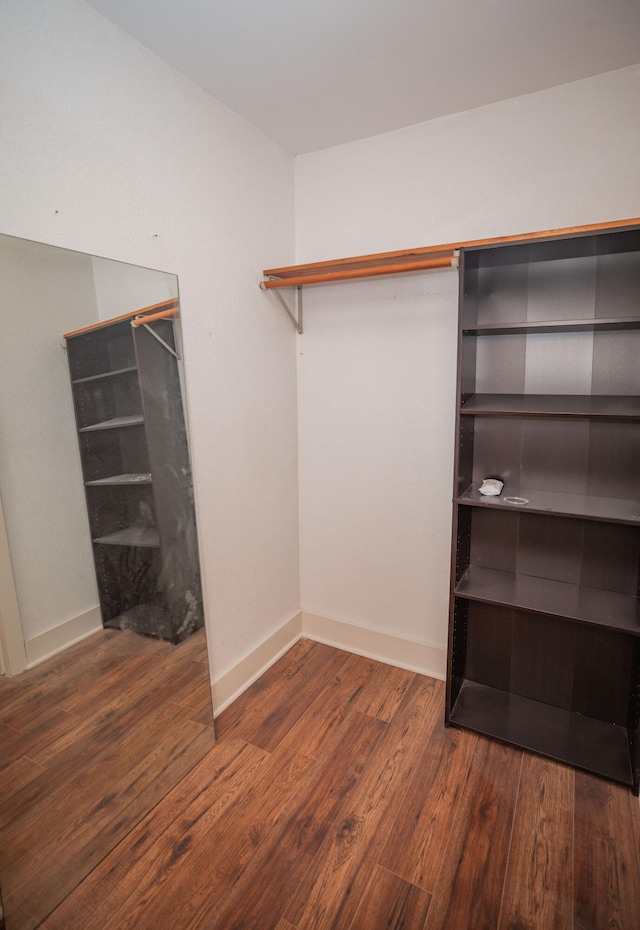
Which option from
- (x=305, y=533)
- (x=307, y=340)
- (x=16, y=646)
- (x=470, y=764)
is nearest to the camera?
(x=16, y=646)

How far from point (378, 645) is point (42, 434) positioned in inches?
74.4

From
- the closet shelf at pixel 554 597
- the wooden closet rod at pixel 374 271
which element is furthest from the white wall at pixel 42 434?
the closet shelf at pixel 554 597

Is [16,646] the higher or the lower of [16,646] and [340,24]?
the lower

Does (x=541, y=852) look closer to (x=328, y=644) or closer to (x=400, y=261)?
(x=328, y=644)

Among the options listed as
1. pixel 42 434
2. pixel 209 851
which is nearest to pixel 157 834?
pixel 209 851

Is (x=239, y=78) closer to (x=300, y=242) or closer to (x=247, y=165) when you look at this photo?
(x=247, y=165)

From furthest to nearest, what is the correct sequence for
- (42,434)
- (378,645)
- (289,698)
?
(378,645) → (289,698) → (42,434)

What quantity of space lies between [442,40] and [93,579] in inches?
79.7

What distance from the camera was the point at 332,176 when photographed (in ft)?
7.27

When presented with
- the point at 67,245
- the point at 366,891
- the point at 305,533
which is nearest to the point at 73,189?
the point at 67,245

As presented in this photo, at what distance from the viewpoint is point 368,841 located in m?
1.50

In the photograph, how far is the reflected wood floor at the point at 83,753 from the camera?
1.25 meters

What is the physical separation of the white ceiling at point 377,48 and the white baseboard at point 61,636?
1.78 meters

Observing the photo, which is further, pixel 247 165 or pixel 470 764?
pixel 247 165
